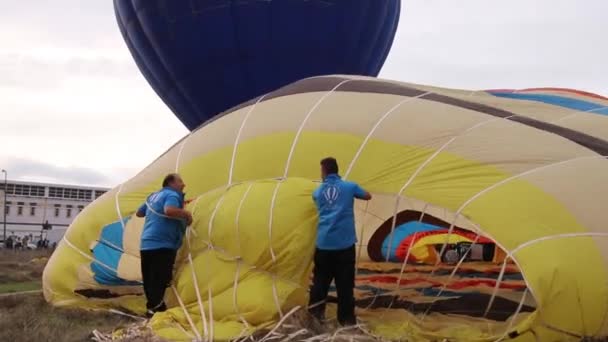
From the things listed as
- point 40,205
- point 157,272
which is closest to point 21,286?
point 157,272

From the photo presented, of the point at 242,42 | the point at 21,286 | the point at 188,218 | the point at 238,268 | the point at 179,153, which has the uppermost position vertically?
the point at 242,42

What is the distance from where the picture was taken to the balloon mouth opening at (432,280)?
4.56 m

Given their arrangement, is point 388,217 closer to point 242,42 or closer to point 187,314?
point 187,314

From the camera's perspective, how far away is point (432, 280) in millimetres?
4992

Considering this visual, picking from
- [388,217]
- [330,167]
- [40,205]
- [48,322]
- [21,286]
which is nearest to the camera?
[330,167]

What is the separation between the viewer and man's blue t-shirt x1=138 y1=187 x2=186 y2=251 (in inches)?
200

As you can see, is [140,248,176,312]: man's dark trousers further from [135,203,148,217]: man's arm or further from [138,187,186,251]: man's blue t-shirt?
[135,203,148,217]: man's arm

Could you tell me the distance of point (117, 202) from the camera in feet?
19.9

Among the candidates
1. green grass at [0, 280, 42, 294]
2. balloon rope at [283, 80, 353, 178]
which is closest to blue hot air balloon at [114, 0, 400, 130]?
green grass at [0, 280, 42, 294]

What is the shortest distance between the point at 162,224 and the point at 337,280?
1290mm

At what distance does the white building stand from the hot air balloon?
1697 inches

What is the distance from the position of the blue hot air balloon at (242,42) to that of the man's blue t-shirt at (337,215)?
743 cm

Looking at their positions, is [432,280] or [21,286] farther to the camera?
[21,286]

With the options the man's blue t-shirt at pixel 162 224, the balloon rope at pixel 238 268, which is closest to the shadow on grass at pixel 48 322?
the man's blue t-shirt at pixel 162 224
